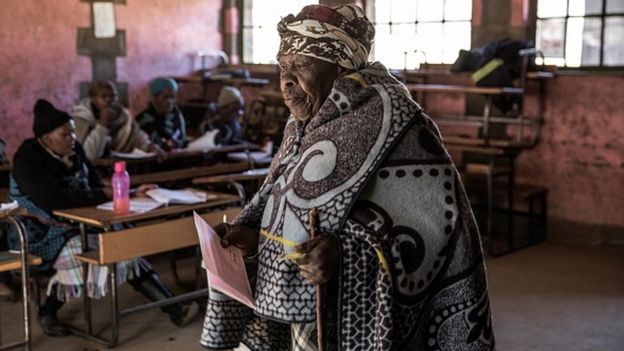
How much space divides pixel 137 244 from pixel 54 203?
0.53 meters

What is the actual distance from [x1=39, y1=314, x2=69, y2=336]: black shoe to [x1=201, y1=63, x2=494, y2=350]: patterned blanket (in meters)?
2.62

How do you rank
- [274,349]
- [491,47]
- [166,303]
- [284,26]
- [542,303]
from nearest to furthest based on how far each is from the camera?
[284,26] → [274,349] → [166,303] → [542,303] → [491,47]

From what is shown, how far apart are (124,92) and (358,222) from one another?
6659mm

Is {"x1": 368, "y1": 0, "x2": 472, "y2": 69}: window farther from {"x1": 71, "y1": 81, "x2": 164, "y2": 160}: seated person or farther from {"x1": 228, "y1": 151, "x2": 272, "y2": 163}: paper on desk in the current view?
{"x1": 71, "y1": 81, "x2": 164, "y2": 160}: seated person

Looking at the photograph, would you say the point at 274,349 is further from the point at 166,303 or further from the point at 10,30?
the point at 10,30

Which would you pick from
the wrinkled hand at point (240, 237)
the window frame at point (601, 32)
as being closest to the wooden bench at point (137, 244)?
the wrinkled hand at point (240, 237)

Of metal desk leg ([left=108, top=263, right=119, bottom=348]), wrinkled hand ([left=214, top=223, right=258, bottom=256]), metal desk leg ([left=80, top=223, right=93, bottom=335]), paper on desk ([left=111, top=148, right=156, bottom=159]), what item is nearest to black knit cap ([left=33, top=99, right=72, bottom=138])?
metal desk leg ([left=80, top=223, right=93, bottom=335])

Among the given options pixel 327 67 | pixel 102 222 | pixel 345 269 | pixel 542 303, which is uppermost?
pixel 327 67

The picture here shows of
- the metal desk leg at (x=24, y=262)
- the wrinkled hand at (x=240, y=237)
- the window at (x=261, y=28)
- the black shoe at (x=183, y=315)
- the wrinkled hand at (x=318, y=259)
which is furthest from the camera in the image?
the window at (x=261, y=28)

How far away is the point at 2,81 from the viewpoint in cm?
681

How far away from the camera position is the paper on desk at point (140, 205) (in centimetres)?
Answer: 370

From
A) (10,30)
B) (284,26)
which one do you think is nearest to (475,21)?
(10,30)

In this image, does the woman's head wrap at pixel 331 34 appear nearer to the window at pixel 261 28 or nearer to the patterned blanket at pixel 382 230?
the patterned blanket at pixel 382 230

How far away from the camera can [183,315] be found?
13.3 feet
